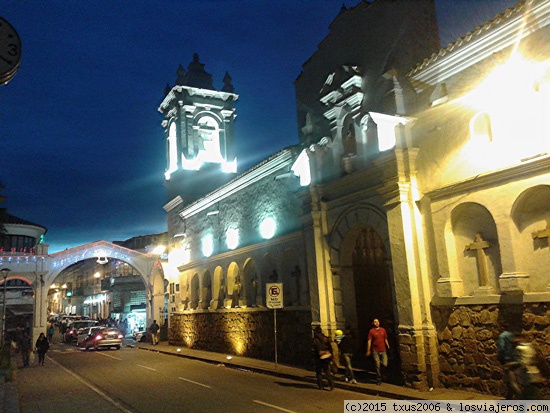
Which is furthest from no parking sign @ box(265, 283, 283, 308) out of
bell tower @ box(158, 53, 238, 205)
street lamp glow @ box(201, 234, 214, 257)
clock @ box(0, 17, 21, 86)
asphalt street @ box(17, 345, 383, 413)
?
bell tower @ box(158, 53, 238, 205)

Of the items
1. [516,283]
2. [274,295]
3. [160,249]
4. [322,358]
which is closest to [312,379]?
[322,358]

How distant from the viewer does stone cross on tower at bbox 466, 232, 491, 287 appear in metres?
11.2

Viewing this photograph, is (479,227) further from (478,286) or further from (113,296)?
(113,296)

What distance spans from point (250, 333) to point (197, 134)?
15.5 meters

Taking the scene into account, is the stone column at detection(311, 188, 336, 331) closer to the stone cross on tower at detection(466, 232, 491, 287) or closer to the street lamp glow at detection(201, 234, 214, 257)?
the stone cross on tower at detection(466, 232, 491, 287)

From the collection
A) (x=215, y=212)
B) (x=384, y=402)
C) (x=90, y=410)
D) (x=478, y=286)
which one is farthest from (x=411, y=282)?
(x=215, y=212)

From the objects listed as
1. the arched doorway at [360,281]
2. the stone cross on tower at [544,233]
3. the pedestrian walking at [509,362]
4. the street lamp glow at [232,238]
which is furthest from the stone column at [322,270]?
the street lamp glow at [232,238]

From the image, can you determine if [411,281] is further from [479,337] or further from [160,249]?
[160,249]

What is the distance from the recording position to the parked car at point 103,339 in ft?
98.2

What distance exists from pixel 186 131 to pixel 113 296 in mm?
34731

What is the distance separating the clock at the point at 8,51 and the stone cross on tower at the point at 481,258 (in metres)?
9.84

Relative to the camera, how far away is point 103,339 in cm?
2997

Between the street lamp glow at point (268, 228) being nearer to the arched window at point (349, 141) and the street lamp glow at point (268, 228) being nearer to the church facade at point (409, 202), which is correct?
the church facade at point (409, 202)

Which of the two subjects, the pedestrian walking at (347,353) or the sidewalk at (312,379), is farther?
the pedestrian walking at (347,353)
